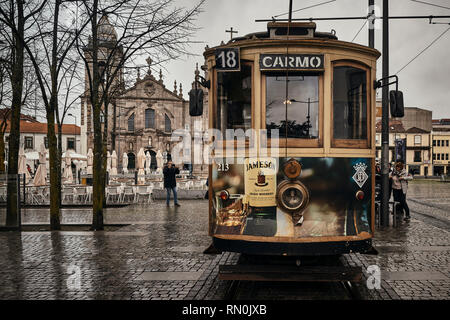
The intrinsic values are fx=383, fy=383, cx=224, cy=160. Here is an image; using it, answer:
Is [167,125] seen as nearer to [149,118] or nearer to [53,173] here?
[149,118]

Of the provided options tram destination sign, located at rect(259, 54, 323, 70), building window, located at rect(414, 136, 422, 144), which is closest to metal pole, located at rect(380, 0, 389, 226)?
tram destination sign, located at rect(259, 54, 323, 70)

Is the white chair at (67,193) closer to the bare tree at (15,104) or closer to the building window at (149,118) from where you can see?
the bare tree at (15,104)

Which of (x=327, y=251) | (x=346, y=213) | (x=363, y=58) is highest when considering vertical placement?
(x=363, y=58)

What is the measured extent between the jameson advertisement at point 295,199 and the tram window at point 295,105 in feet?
1.37

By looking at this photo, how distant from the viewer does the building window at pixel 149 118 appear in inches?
2403

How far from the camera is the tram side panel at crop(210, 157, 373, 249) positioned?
4.97 metres

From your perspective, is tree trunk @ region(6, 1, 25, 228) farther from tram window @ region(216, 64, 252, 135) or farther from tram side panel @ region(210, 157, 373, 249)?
tram side panel @ region(210, 157, 373, 249)

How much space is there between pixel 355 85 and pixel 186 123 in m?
57.2

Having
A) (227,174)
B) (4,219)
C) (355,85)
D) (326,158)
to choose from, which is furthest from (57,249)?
(355,85)

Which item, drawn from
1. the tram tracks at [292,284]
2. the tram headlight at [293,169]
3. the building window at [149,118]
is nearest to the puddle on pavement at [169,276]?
the tram tracks at [292,284]

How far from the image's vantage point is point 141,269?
21.9 feet

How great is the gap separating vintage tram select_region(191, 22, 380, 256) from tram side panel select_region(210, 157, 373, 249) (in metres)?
0.01

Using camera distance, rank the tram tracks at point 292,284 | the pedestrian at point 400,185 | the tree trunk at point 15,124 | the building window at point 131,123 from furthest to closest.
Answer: the building window at point 131,123, the pedestrian at point 400,185, the tree trunk at point 15,124, the tram tracks at point 292,284
